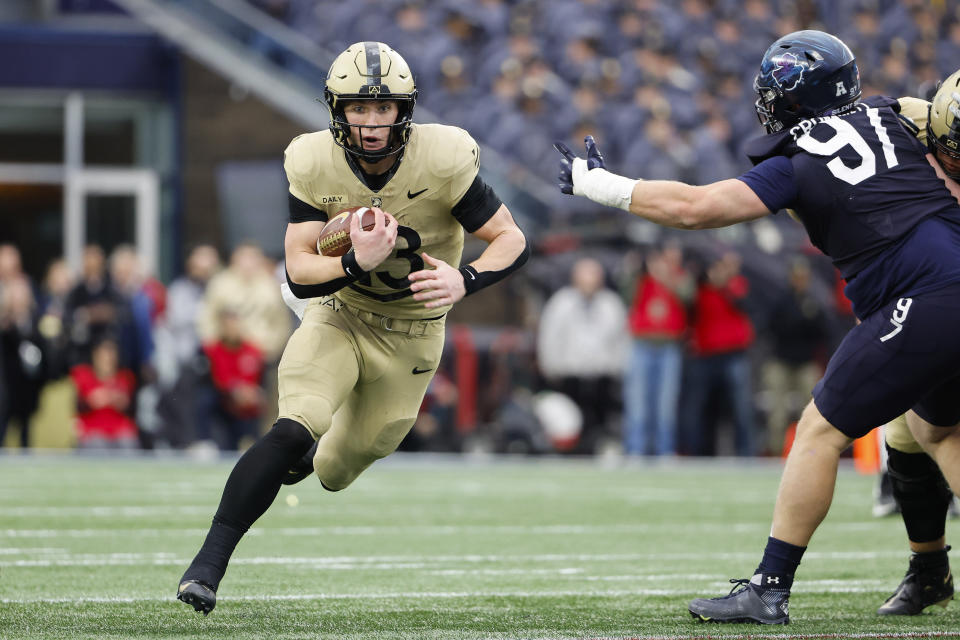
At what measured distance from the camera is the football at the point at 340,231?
453cm

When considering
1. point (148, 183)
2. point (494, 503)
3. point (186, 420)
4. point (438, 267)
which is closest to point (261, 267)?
point (186, 420)

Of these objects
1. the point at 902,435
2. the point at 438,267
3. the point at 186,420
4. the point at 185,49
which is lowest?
the point at 186,420

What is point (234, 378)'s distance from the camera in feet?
39.1

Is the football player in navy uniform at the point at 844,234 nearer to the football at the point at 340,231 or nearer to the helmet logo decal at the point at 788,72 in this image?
the helmet logo decal at the point at 788,72

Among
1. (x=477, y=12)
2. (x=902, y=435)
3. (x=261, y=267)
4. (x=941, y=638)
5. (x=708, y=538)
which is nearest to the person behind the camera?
(x=941, y=638)

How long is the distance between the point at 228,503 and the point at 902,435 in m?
2.06

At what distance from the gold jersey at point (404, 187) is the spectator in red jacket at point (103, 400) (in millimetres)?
7296

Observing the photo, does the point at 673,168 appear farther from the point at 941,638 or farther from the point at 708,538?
the point at 941,638

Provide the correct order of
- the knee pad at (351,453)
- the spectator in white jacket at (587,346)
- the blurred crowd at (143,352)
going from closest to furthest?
the knee pad at (351,453)
the blurred crowd at (143,352)
the spectator in white jacket at (587,346)

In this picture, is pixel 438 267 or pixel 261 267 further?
pixel 261 267

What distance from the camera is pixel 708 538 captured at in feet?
23.0

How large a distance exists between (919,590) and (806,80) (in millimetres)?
1570

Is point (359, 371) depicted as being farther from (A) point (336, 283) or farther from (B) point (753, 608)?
(B) point (753, 608)

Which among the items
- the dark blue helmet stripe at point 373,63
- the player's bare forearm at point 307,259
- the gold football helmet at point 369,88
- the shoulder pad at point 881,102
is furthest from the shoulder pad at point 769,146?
the player's bare forearm at point 307,259
